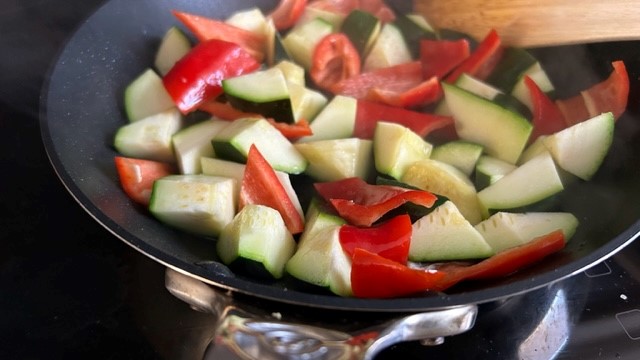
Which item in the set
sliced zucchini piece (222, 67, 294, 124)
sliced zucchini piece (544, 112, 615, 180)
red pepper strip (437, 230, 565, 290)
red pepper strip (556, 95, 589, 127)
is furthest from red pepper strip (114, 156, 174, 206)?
red pepper strip (556, 95, 589, 127)

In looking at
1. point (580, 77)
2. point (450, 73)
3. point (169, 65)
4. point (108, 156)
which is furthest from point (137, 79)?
point (580, 77)

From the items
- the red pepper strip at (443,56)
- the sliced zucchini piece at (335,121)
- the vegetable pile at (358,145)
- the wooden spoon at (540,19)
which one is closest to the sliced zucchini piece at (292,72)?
the vegetable pile at (358,145)

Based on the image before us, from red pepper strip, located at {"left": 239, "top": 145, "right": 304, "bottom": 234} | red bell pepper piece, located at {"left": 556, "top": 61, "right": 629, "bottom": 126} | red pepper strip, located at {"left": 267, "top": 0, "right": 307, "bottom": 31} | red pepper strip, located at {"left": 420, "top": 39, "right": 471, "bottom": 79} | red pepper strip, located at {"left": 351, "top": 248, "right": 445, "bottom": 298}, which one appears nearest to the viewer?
red pepper strip, located at {"left": 351, "top": 248, "right": 445, "bottom": 298}

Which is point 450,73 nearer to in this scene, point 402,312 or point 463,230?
point 463,230

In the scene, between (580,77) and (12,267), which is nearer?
(12,267)

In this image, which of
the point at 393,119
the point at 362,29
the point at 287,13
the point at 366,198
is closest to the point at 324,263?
the point at 366,198

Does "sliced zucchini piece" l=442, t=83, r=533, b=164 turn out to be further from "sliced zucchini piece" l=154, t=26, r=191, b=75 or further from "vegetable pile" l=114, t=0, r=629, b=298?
"sliced zucchini piece" l=154, t=26, r=191, b=75

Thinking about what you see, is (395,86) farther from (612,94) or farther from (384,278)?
(384,278)

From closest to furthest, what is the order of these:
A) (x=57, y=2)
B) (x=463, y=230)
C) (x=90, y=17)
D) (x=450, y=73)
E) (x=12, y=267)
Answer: (x=463, y=230), (x=12, y=267), (x=90, y=17), (x=450, y=73), (x=57, y=2)
